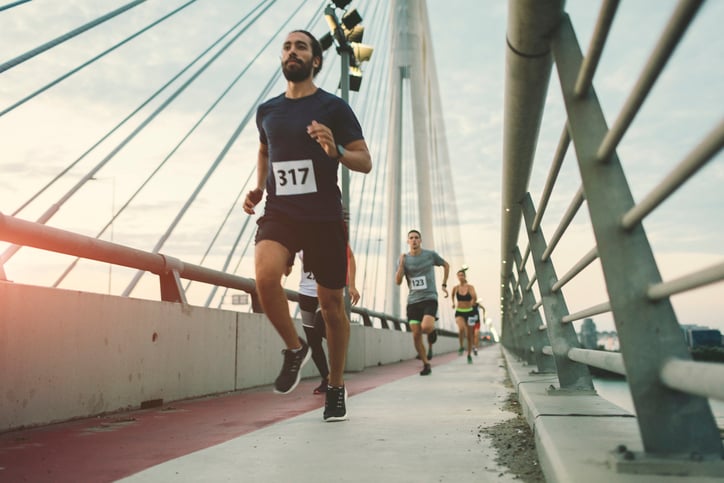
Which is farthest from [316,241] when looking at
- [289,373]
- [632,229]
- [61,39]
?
[61,39]

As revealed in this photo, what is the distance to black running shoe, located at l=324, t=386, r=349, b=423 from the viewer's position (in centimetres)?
390

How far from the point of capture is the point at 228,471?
247cm

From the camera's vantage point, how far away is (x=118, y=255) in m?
4.76

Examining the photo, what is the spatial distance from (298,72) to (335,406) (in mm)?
1788

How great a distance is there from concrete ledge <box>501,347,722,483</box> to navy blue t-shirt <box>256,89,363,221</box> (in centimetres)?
145

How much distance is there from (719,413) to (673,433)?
5.68 ft

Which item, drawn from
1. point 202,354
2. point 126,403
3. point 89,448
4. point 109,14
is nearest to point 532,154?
point 89,448

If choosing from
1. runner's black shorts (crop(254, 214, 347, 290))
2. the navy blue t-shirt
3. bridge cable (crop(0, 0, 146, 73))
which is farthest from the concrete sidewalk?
bridge cable (crop(0, 0, 146, 73))

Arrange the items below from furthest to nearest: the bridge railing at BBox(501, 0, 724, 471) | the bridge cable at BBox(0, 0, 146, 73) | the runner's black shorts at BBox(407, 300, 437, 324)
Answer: the runner's black shorts at BBox(407, 300, 437, 324) < the bridge cable at BBox(0, 0, 146, 73) < the bridge railing at BBox(501, 0, 724, 471)

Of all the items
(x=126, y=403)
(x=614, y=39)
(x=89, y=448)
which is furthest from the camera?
(x=126, y=403)

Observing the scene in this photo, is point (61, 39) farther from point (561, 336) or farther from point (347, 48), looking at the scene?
point (347, 48)

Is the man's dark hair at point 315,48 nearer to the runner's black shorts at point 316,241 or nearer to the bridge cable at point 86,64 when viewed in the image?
the runner's black shorts at point 316,241

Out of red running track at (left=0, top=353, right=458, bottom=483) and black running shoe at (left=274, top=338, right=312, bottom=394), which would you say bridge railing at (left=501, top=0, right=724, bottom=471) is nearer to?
red running track at (left=0, top=353, right=458, bottom=483)

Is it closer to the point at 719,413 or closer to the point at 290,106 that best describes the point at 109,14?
the point at 290,106
